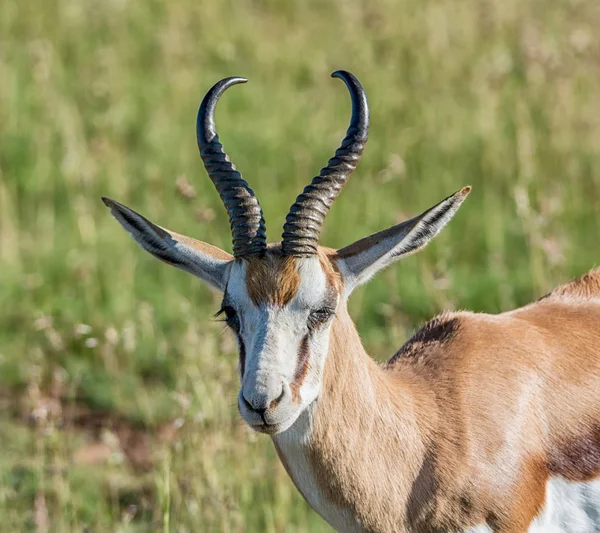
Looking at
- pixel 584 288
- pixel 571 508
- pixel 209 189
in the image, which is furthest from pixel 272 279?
pixel 209 189

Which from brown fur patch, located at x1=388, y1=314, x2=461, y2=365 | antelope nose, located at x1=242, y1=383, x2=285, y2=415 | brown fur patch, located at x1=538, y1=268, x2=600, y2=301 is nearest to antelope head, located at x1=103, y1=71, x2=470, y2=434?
antelope nose, located at x1=242, y1=383, x2=285, y2=415

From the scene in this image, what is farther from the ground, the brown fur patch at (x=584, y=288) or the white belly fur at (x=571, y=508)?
the brown fur patch at (x=584, y=288)

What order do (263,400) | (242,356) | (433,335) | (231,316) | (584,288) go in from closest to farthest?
(263,400) → (242,356) → (231,316) → (433,335) → (584,288)

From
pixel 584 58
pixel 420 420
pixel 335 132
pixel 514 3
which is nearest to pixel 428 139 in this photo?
pixel 335 132

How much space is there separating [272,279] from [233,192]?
1.30 feet

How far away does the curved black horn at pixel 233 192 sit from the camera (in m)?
4.54

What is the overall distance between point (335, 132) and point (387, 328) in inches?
127

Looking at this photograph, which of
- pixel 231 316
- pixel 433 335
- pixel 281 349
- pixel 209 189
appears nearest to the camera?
pixel 281 349

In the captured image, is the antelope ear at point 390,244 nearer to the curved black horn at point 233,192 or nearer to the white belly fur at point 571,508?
the curved black horn at point 233,192

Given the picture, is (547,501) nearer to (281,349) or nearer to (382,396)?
(382,396)

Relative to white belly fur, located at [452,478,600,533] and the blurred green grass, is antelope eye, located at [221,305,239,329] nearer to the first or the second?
the blurred green grass

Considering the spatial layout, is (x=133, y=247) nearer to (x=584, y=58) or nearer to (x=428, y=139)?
(x=428, y=139)

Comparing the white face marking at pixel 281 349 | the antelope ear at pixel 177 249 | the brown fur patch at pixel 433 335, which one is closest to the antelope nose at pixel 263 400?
the white face marking at pixel 281 349

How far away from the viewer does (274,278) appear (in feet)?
14.6
